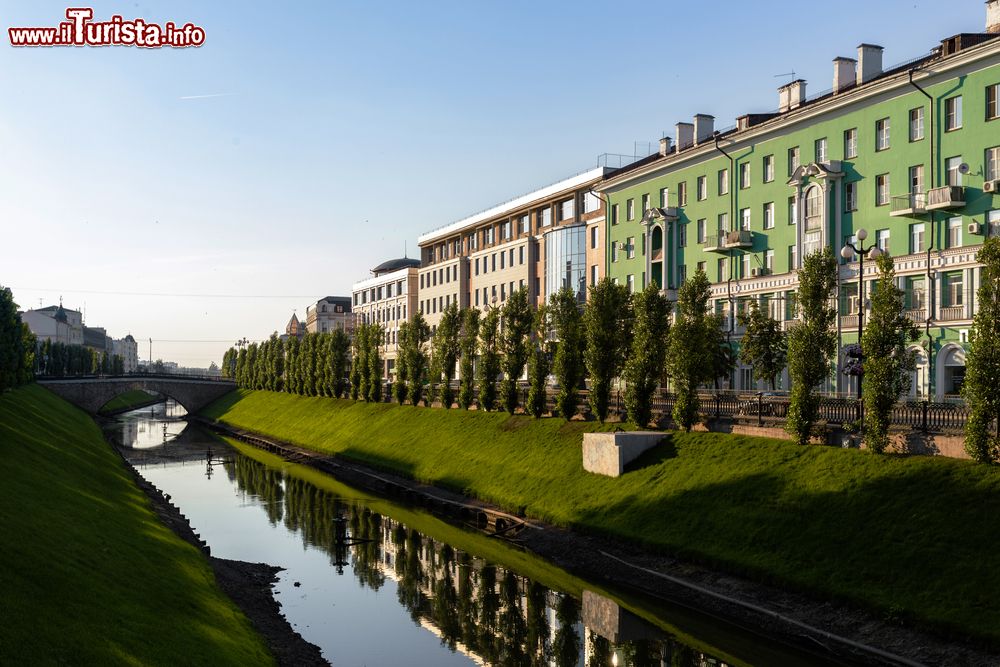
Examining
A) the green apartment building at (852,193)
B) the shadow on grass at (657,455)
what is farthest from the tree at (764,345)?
the shadow on grass at (657,455)

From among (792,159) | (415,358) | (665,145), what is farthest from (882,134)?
(415,358)

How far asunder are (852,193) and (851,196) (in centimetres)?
22

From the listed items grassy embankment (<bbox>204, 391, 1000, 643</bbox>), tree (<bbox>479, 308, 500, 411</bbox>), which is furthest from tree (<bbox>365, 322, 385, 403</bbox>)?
grassy embankment (<bbox>204, 391, 1000, 643</bbox>)

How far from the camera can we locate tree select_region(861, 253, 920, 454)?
37.6 meters

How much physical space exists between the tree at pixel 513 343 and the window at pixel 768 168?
21702 millimetres

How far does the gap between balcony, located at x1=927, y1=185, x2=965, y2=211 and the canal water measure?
3281 cm

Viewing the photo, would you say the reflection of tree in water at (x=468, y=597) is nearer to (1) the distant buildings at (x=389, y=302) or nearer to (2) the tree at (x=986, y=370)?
(2) the tree at (x=986, y=370)

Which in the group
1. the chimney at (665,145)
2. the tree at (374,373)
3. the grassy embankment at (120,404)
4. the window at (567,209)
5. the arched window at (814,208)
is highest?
the chimney at (665,145)

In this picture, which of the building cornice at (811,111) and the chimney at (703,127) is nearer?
the building cornice at (811,111)

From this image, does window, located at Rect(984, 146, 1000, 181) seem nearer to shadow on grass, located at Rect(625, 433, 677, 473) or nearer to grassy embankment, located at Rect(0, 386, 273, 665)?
shadow on grass, located at Rect(625, 433, 677, 473)

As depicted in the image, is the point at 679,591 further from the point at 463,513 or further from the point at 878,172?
the point at 878,172

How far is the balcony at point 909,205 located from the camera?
55.1 meters

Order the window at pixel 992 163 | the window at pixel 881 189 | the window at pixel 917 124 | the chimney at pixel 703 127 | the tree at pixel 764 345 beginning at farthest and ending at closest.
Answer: the chimney at pixel 703 127 < the window at pixel 881 189 < the window at pixel 917 124 < the tree at pixel 764 345 < the window at pixel 992 163

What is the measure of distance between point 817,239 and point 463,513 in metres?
32.1
